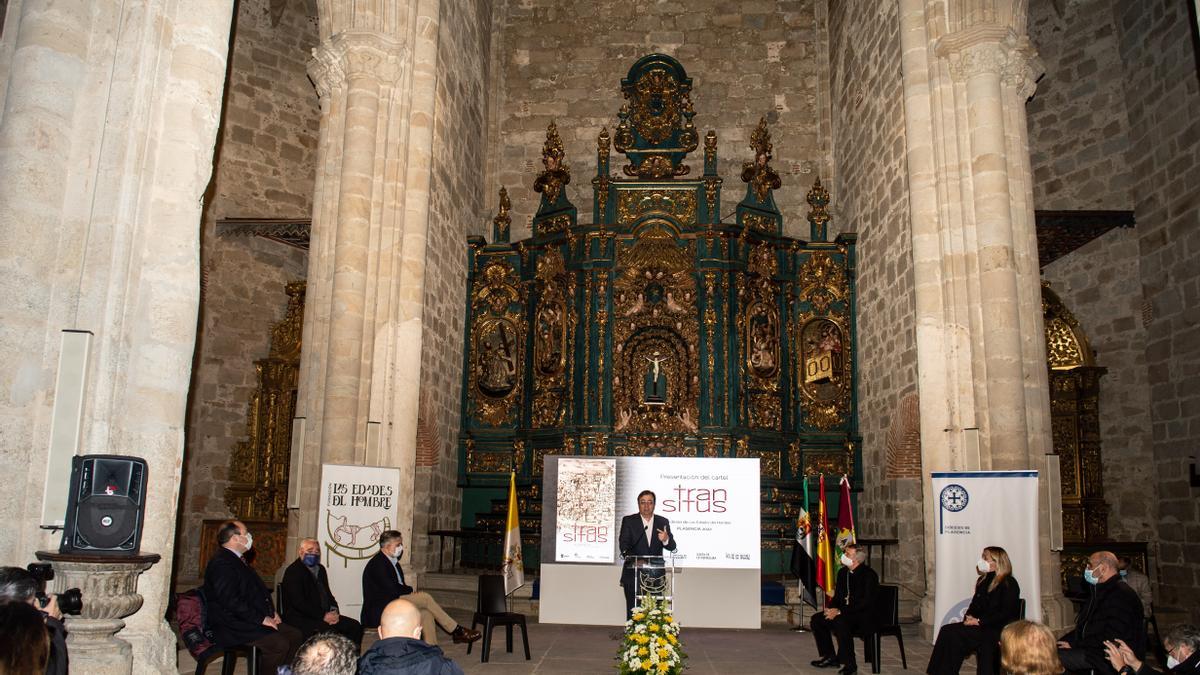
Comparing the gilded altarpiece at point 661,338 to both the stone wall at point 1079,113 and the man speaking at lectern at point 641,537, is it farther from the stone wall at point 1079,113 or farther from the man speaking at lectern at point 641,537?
the man speaking at lectern at point 641,537

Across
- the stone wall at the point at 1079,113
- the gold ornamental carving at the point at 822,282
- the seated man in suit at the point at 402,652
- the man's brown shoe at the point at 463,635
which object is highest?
the stone wall at the point at 1079,113

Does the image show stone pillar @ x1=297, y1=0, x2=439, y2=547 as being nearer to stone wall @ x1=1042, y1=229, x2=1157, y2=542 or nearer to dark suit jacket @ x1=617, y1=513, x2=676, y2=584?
dark suit jacket @ x1=617, y1=513, x2=676, y2=584

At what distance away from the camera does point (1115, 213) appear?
1334 cm

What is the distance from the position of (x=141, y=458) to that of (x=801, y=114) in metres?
14.2

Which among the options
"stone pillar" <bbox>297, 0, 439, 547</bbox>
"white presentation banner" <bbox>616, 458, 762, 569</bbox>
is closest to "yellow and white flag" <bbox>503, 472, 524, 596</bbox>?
"white presentation banner" <bbox>616, 458, 762, 569</bbox>

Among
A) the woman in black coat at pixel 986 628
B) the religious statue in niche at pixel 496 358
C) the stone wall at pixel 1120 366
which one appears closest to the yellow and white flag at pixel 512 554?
the woman in black coat at pixel 986 628

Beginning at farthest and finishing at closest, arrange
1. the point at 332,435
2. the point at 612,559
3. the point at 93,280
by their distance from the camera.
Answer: the point at 332,435 < the point at 612,559 < the point at 93,280

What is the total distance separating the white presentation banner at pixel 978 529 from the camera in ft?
27.0

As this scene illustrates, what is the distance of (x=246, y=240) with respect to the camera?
15562 millimetres

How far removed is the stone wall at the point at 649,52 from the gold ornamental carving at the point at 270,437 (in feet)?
14.2

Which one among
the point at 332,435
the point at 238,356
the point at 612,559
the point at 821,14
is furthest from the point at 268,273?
the point at 821,14

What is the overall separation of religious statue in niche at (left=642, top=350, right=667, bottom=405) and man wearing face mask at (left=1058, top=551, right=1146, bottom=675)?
8142mm

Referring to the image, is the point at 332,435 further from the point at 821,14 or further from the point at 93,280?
the point at 821,14

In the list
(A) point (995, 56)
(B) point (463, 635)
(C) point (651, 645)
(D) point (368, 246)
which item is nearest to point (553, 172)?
(D) point (368, 246)
